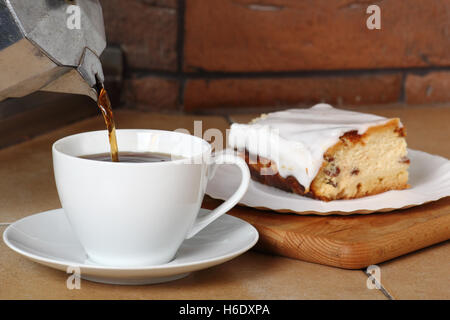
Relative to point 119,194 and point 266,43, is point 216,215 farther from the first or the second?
point 266,43

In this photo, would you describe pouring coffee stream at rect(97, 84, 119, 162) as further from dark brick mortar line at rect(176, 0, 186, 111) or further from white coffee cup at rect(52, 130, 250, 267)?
dark brick mortar line at rect(176, 0, 186, 111)

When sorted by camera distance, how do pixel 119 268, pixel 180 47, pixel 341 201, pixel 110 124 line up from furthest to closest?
pixel 180 47 < pixel 341 201 < pixel 110 124 < pixel 119 268

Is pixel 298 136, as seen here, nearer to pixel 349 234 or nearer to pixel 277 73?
pixel 349 234

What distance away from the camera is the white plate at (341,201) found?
71cm

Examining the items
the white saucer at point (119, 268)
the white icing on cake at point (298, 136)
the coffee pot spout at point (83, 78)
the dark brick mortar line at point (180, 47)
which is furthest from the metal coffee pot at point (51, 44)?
the dark brick mortar line at point (180, 47)

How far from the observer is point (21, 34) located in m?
0.58

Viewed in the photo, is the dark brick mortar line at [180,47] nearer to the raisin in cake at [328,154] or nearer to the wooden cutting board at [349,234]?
the raisin in cake at [328,154]

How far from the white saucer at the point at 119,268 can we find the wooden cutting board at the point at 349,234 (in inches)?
1.5

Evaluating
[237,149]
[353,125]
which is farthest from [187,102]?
[353,125]

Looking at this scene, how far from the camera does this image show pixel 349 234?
0.64m

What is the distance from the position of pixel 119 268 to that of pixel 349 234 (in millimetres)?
234

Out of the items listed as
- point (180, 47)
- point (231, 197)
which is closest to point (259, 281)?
point (231, 197)

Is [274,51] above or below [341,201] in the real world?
above

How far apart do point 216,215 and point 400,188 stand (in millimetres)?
290
